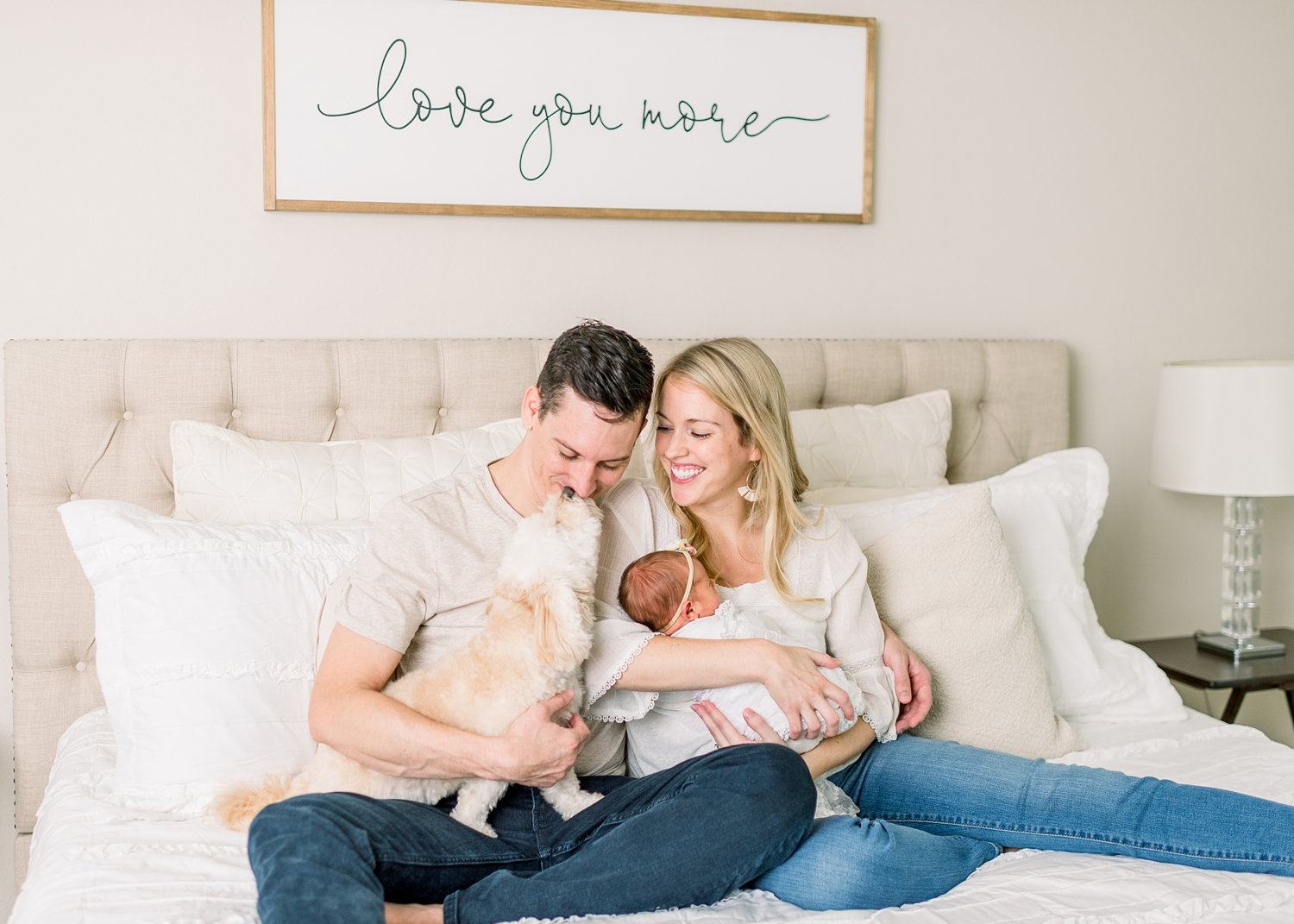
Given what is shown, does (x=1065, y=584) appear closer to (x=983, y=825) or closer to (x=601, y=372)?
(x=983, y=825)

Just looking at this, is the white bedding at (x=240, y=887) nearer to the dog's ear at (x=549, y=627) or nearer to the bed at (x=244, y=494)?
the bed at (x=244, y=494)

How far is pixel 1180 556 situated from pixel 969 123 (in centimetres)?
136

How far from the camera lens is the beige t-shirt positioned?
152 cm

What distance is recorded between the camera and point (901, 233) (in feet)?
8.57

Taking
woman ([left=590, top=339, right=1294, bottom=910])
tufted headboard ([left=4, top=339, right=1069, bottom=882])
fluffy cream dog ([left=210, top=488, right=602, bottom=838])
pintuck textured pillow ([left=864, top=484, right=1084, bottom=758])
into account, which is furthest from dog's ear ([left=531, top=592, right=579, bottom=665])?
tufted headboard ([left=4, top=339, right=1069, bottom=882])

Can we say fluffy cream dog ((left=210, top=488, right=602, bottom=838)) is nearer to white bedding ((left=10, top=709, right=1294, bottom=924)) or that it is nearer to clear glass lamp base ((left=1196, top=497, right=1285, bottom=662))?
white bedding ((left=10, top=709, right=1294, bottom=924))

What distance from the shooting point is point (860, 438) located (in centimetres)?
235

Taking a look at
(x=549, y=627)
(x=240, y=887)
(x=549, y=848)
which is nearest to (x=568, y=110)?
(x=549, y=627)

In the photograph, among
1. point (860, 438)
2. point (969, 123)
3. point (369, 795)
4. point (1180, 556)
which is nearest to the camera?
point (369, 795)

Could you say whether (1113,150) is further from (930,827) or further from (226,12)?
(226,12)

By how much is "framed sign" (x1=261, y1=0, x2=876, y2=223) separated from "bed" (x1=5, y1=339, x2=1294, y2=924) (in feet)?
1.14

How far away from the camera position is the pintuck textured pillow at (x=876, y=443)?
7.54ft

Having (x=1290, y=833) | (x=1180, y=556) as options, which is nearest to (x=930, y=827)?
(x=1290, y=833)

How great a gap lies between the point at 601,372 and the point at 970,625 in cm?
86
